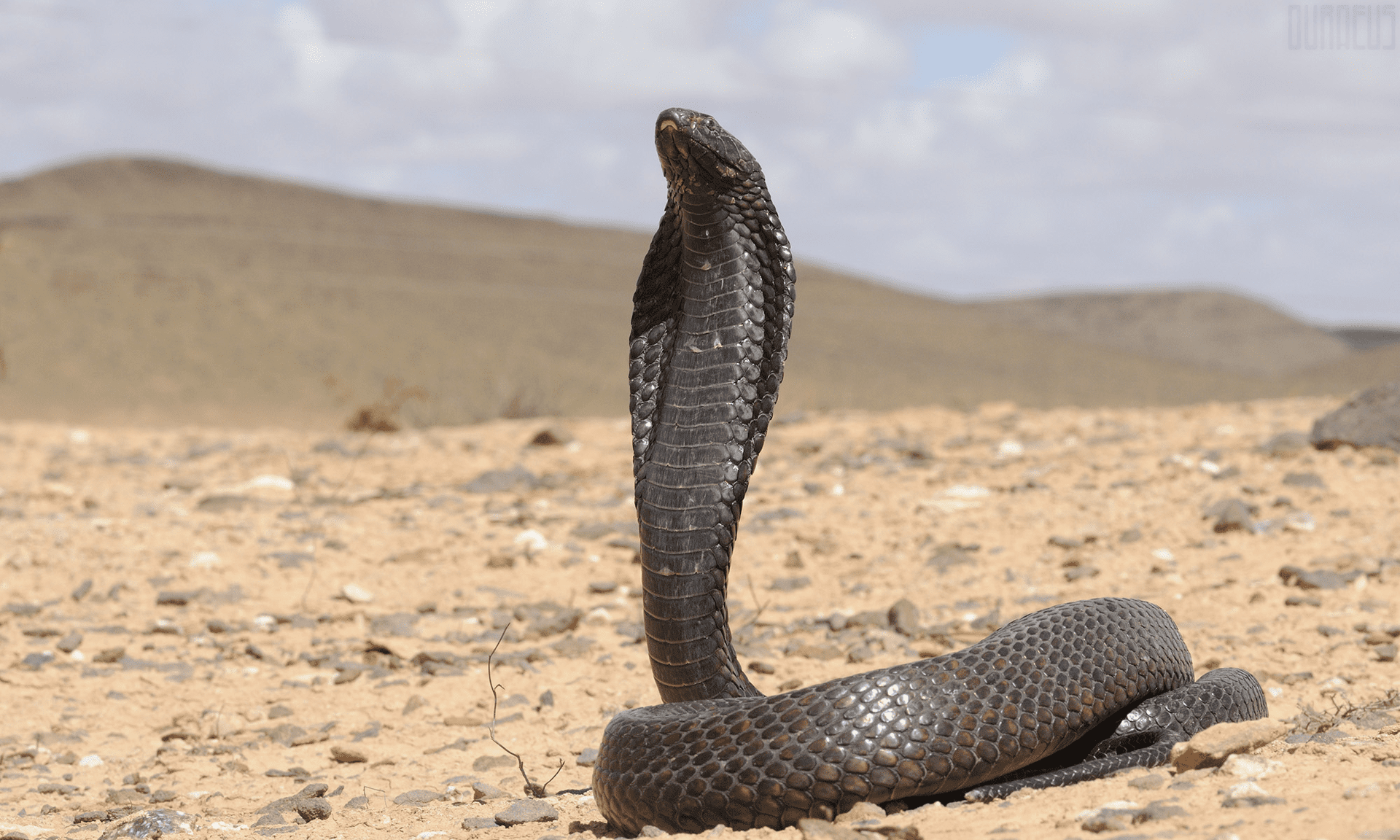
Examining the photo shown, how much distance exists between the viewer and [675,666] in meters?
4.18

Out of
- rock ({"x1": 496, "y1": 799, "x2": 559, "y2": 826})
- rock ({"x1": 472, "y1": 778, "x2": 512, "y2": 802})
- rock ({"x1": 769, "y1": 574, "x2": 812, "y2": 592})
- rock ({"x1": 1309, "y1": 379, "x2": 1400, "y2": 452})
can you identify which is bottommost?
rock ({"x1": 472, "y1": 778, "x2": 512, "y2": 802})

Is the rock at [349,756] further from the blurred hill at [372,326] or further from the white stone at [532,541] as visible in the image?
the blurred hill at [372,326]

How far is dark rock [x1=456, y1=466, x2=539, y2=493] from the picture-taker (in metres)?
10.2

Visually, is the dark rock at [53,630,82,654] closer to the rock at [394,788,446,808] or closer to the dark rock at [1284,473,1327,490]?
the rock at [394,788,446,808]

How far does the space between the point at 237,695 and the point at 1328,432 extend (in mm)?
7400

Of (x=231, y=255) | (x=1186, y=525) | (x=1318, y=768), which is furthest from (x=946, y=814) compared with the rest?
(x=231, y=255)

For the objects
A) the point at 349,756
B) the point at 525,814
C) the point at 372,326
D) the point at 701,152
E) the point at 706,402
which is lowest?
the point at 349,756

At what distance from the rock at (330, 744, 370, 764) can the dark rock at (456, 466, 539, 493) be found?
4932mm

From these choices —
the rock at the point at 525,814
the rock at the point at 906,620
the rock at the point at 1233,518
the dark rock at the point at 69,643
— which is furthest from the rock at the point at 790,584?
the dark rock at the point at 69,643

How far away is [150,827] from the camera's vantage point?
4.16 m

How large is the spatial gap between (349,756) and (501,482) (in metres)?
5.20

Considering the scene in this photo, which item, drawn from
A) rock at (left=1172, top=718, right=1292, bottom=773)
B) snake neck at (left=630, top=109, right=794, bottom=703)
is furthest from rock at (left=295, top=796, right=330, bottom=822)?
rock at (left=1172, top=718, right=1292, bottom=773)

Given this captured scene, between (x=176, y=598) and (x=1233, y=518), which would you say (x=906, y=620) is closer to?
(x=1233, y=518)

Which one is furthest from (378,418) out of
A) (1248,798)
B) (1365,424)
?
(1248,798)
